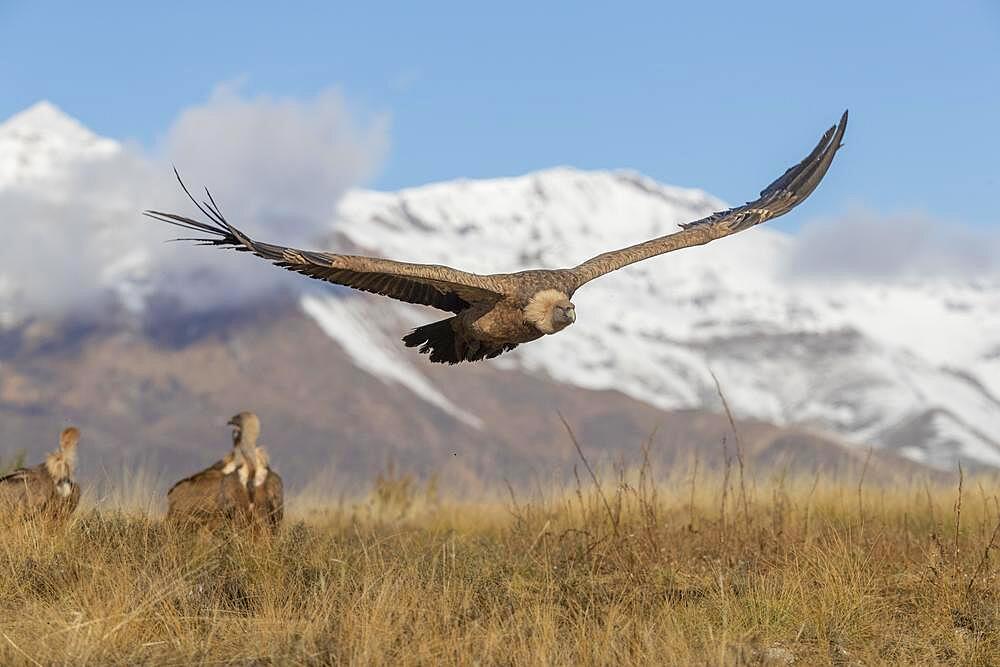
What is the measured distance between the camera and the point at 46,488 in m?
8.05

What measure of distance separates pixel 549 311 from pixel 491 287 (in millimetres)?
430

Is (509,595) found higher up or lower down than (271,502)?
lower down

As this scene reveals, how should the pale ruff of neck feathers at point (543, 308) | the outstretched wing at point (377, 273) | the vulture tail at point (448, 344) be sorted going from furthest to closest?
the vulture tail at point (448, 344)
the pale ruff of neck feathers at point (543, 308)
the outstretched wing at point (377, 273)

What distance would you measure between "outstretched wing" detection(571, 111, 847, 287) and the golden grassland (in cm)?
191

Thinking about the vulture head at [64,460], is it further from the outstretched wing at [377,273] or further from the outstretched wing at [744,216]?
the outstretched wing at [744,216]

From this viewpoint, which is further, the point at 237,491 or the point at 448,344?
the point at 448,344

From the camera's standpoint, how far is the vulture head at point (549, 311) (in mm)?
9078

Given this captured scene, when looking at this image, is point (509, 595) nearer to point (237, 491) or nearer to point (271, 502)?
point (271, 502)

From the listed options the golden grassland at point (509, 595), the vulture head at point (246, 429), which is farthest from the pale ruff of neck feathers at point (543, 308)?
the vulture head at point (246, 429)

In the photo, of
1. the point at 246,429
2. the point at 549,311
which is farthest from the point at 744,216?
the point at 246,429

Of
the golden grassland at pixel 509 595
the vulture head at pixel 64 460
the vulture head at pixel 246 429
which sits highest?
the vulture head at pixel 246 429

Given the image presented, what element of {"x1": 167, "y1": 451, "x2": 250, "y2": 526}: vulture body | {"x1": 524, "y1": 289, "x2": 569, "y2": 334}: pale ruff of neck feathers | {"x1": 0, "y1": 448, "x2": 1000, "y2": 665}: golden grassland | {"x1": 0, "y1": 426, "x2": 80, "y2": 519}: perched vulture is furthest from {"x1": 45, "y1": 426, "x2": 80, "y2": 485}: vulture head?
{"x1": 524, "y1": 289, "x2": 569, "y2": 334}: pale ruff of neck feathers

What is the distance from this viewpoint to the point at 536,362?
19525 centimetres

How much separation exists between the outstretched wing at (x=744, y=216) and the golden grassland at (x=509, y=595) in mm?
1905
